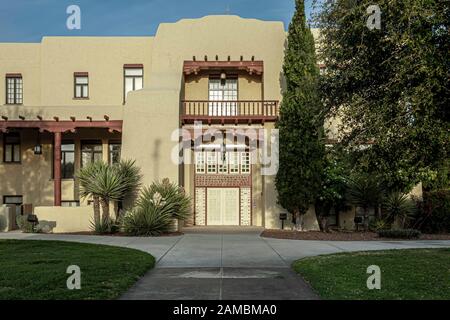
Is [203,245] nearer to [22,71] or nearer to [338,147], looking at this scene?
[338,147]

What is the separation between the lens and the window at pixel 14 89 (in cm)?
2812

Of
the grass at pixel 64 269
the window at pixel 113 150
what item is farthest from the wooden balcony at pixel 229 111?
the grass at pixel 64 269

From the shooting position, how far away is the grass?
858 centimetres

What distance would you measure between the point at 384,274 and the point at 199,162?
1698 centimetres

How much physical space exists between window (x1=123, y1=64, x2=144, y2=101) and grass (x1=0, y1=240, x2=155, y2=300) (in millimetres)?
13300

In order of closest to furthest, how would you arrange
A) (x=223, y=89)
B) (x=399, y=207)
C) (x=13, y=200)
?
(x=399, y=207), (x=223, y=89), (x=13, y=200)

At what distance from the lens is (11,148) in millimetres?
27453

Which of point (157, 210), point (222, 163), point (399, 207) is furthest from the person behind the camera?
point (222, 163)

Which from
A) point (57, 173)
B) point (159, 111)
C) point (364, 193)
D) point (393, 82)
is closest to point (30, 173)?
point (57, 173)

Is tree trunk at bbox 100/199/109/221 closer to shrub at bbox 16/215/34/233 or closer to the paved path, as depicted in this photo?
the paved path

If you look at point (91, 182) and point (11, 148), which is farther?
point (11, 148)

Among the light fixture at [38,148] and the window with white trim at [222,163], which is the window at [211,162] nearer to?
the window with white trim at [222,163]

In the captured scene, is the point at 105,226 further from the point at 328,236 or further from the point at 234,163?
the point at 328,236
